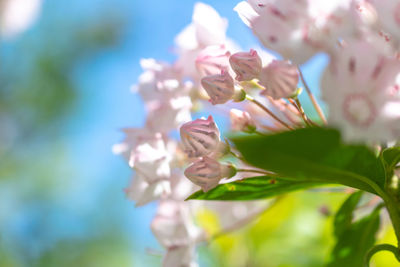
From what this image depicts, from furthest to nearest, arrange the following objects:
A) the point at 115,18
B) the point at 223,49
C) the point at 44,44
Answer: the point at 115,18 → the point at 44,44 → the point at 223,49

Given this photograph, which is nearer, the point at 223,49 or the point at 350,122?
the point at 350,122

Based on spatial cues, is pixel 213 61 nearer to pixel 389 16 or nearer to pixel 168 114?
pixel 168 114

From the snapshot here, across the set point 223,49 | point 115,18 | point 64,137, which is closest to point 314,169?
point 223,49

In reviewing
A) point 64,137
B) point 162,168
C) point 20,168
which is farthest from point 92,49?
point 162,168

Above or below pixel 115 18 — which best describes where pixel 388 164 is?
below

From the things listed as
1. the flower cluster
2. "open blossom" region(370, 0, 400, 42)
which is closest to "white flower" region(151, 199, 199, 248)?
the flower cluster

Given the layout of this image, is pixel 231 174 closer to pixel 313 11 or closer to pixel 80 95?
pixel 313 11

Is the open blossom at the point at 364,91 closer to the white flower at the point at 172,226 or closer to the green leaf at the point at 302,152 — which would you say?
the green leaf at the point at 302,152

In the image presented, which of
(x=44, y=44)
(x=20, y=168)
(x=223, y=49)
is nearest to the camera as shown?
(x=223, y=49)
